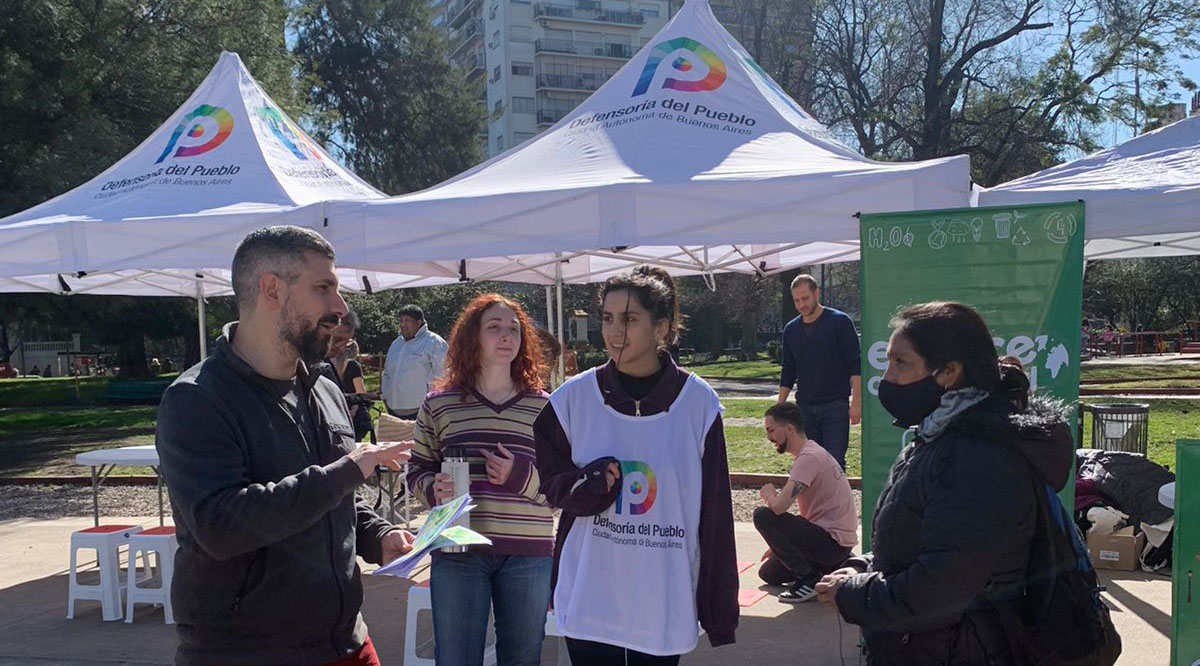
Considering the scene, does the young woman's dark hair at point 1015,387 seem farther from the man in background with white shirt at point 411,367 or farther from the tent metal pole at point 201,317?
the tent metal pole at point 201,317

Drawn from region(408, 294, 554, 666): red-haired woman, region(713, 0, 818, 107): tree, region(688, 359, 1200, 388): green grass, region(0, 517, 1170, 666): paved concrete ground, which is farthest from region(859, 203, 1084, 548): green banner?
region(713, 0, 818, 107): tree

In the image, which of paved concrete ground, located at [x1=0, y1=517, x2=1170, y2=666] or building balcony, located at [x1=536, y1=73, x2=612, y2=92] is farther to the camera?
building balcony, located at [x1=536, y1=73, x2=612, y2=92]

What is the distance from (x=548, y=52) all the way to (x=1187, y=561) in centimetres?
6965

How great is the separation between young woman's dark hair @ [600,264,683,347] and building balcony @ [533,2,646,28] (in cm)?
7077

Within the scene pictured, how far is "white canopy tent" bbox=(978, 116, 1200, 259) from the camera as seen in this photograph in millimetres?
4641

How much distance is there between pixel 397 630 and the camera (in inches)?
207

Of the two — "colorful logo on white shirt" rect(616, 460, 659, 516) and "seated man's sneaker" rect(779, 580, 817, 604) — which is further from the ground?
"colorful logo on white shirt" rect(616, 460, 659, 516)

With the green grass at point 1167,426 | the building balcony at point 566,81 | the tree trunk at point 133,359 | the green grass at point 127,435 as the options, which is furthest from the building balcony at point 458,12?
the green grass at point 1167,426

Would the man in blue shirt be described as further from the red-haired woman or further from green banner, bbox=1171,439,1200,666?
the red-haired woman

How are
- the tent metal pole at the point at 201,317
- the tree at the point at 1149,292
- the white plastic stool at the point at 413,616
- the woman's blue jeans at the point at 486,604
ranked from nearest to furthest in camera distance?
the woman's blue jeans at the point at 486,604 < the white plastic stool at the point at 413,616 < the tent metal pole at the point at 201,317 < the tree at the point at 1149,292

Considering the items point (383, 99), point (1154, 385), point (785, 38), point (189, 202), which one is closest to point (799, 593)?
point (189, 202)

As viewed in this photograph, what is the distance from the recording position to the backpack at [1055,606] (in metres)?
2.12

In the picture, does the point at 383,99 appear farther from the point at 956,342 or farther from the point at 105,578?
the point at 956,342

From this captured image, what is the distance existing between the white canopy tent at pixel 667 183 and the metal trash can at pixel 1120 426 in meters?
4.46
